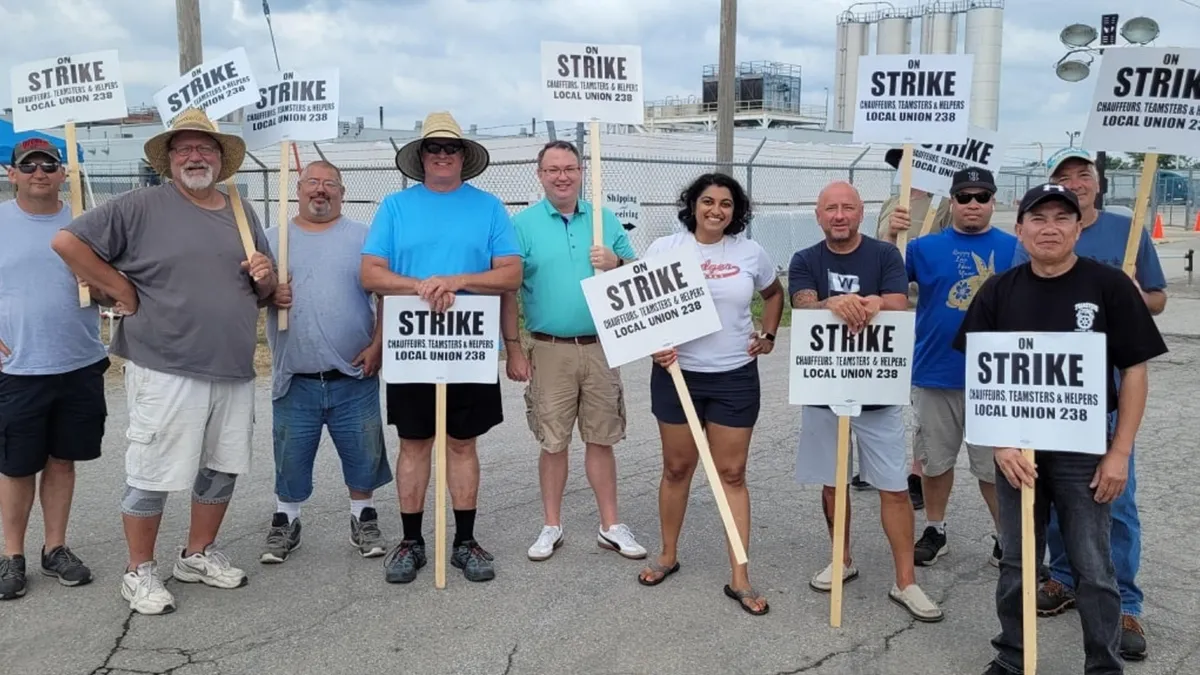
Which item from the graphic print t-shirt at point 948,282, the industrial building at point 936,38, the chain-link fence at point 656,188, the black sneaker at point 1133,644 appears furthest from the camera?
the industrial building at point 936,38

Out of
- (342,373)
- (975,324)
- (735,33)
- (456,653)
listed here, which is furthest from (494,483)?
(735,33)

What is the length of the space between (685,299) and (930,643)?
1718 mm

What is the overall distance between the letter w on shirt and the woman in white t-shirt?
36 centimetres

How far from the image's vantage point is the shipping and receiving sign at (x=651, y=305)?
4164 mm

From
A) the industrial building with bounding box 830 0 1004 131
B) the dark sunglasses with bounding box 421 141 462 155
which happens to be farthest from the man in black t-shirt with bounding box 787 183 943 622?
the industrial building with bounding box 830 0 1004 131

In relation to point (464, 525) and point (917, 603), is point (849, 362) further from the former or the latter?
point (464, 525)

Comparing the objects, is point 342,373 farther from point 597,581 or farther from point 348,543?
point 597,581

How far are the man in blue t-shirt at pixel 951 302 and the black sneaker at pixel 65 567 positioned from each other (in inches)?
154

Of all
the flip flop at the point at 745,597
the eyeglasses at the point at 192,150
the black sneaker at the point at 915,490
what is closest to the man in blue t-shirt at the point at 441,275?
the eyeglasses at the point at 192,150

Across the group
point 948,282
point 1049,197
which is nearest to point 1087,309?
point 1049,197

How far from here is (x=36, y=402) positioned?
14.1ft

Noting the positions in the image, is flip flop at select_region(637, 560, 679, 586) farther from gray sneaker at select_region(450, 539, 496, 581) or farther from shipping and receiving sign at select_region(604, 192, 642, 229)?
shipping and receiving sign at select_region(604, 192, 642, 229)

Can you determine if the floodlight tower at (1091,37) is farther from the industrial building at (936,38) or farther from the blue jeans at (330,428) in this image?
the industrial building at (936,38)

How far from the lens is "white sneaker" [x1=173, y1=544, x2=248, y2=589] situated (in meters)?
4.41
